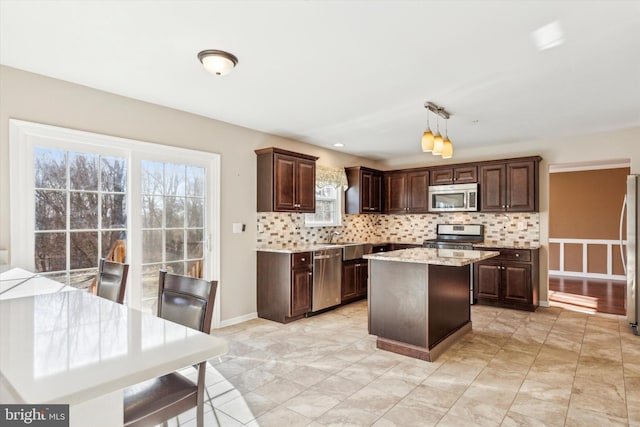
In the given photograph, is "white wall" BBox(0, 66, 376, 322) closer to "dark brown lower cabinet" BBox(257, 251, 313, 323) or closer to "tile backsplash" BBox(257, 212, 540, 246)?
"dark brown lower cabinet" BBox(257, 251, 313, 323)

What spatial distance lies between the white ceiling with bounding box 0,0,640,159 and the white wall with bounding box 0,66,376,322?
15 centimetres

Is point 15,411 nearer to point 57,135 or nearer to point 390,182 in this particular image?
point 57,135

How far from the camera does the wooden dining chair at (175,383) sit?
133 cm

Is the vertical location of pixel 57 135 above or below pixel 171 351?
above

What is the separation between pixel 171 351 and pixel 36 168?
9.39 feet

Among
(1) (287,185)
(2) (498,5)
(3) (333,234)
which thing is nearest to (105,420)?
(2) (498,5)

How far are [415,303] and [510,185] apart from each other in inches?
121

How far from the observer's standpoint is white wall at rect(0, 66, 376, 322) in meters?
2.78

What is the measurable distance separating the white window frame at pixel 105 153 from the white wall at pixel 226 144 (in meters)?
0.05

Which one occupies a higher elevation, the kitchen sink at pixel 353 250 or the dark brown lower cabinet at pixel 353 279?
the kitchen sink at pixel 353 250

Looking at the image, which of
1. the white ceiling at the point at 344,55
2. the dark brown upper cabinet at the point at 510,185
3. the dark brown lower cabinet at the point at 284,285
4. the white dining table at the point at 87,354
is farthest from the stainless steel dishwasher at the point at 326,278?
the white dining table at the point at 87,354

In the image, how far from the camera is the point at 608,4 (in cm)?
200

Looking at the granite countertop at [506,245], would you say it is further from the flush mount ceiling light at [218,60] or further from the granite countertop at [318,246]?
the flush mount ceiling light at [218,60]

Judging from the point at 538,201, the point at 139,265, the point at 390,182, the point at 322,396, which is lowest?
the point at 322,396
